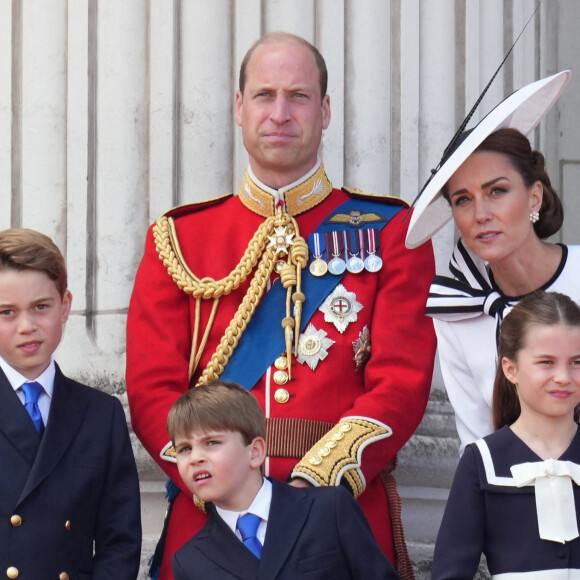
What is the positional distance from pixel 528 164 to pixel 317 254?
64 centimetres

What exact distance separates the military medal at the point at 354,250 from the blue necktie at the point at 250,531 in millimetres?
862

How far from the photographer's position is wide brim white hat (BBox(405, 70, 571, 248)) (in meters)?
3.54

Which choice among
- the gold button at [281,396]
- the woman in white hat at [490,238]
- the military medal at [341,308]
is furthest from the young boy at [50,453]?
the woman in white hat at [490,238]

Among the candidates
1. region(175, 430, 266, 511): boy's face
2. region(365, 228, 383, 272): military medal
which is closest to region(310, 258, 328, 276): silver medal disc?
region(365, 228, 383, 272): military medal

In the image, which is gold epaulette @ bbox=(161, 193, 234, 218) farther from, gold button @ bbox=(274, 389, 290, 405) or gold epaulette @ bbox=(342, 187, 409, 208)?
gold button @ bbox=(274, 389, 290, 405)

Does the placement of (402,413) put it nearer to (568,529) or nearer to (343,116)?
(568,529)

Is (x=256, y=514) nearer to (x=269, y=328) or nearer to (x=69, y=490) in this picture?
(x=69, y=490)

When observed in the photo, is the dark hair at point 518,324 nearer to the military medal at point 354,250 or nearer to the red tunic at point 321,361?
the red tunic at point 321,361

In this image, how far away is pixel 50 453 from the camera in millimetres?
3422

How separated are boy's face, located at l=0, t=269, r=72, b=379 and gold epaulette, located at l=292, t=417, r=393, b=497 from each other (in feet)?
2.30

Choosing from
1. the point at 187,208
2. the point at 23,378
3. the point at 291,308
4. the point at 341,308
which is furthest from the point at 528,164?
the point at 23,378

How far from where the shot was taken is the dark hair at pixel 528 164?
3641 mm

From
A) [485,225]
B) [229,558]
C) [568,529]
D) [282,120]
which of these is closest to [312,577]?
[229,558]

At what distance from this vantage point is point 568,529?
122 inches
